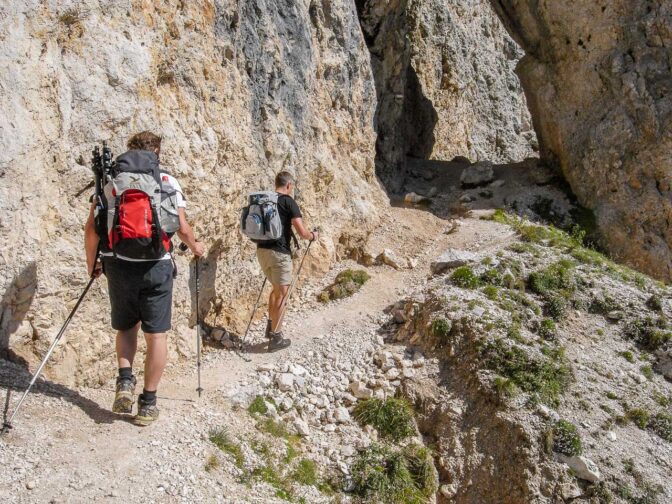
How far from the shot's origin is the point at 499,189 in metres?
17.1

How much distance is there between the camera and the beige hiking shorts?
902cm

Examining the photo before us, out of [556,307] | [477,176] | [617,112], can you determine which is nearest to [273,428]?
[556,307]

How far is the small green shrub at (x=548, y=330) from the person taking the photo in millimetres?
10023

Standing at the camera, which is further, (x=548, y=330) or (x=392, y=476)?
(x=548, y=330)

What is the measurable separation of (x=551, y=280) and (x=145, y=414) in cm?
757

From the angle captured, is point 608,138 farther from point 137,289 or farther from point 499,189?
point 137,289

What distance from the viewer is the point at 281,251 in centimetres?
905

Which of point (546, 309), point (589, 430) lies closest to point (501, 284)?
point (546, 309)

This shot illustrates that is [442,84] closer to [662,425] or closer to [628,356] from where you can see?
[628,356]

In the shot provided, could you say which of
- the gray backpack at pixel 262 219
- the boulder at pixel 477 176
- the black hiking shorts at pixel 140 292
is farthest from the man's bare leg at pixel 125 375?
the boulder at pixel 477 176

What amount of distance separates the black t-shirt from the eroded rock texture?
325 inches

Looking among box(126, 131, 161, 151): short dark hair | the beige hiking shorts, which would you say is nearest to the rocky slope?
the beige hiking shorts

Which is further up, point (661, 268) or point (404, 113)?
point (404, 113)

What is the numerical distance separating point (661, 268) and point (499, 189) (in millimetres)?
4528
